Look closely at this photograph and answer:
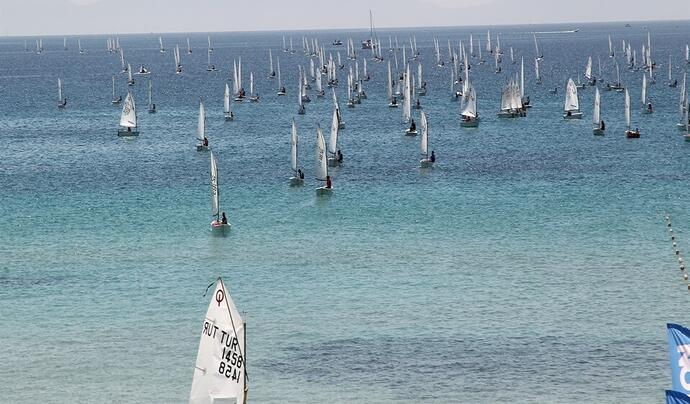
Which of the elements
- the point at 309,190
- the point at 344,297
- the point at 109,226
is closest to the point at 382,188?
the point at 309,190

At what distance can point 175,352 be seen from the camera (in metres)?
61.8

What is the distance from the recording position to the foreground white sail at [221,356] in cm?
4219

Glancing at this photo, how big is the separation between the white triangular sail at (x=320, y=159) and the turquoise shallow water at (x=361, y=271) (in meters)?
2.34

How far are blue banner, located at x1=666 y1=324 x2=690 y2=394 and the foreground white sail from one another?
14940mm

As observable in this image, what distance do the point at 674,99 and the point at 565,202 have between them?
100226 mm

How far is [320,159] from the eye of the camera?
11031 centimetres

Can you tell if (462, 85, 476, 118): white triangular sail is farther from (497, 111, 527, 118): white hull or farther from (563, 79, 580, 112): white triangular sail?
(563, 79, 580, 112): white triangular sail

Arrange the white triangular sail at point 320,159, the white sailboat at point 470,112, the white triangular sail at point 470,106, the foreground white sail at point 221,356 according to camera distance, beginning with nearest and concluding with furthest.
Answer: the foreground white sail at point 221,356 < the white triangular sail at point 320,159 < the white sailboat at point 470,112 < the white triangular sail at point 470,106

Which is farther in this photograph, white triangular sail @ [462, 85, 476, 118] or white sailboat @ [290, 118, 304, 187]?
white triangular sail @ [462, 85, 476, 118]

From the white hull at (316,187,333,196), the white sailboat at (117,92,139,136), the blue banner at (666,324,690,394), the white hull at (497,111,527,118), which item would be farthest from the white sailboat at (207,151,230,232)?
the white hull at (497,111,527,118)

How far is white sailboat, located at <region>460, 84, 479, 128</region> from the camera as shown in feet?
525

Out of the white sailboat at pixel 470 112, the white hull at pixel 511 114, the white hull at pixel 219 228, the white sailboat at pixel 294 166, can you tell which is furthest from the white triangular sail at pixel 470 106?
the white hull at pixel 219 228

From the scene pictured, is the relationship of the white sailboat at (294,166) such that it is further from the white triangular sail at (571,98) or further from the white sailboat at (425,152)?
the white triangular sail at (571,98)

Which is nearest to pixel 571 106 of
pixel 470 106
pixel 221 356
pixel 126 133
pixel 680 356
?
pixel 470 106
